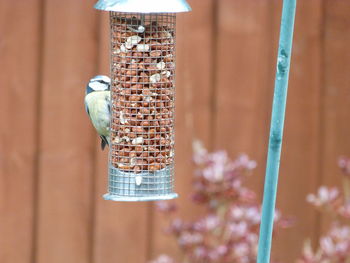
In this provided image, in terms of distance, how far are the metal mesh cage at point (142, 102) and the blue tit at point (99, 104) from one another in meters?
0.08

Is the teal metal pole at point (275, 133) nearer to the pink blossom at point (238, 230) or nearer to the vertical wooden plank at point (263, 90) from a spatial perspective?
the pink blossom at point (238, 230)

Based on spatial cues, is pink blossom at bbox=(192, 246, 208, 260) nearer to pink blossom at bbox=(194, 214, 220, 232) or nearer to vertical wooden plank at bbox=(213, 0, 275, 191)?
pink blossom at bbox=(194, 214, 220, 232)

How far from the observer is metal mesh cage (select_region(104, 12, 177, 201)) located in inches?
85.6

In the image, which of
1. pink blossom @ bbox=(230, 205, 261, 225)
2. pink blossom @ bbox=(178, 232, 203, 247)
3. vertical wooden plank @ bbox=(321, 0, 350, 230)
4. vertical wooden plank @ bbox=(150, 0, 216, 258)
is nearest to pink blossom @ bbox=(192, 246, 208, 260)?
pink blossom @ bbox=(178, 232, 203, 247)

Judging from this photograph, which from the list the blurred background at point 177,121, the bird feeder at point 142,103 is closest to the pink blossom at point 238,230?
the blurred background at point 177,121

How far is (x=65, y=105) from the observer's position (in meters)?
3.17

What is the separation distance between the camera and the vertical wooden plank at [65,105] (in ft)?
10.4

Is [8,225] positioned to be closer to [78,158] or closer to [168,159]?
[78,158]

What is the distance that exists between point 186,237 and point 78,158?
1.83ft

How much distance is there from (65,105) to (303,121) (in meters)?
0.95

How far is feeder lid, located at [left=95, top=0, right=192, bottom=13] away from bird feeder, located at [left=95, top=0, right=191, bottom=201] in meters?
0.19

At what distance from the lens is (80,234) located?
324 cm

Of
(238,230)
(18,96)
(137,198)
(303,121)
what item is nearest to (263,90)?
(303,121)

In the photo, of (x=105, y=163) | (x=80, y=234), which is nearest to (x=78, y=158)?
(x=105, y=163)
